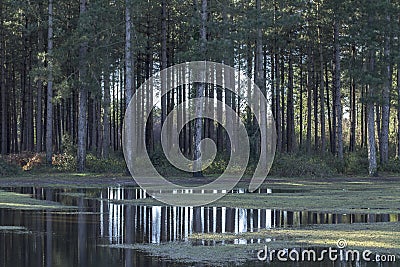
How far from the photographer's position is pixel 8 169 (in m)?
40.7

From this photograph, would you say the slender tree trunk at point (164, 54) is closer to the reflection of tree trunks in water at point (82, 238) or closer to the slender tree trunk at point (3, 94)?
the slender tree trunk at point (3, 94)

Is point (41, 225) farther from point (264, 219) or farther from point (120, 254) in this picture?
point (264, 219)

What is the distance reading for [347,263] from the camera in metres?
13.0

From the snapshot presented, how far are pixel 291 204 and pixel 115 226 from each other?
8.31 meters

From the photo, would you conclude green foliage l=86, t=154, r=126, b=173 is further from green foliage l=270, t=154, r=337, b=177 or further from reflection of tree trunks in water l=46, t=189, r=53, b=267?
reflection of tree trunks in water l=46, t=189, r=53, b=267

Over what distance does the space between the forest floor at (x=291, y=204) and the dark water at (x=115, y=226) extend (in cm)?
55

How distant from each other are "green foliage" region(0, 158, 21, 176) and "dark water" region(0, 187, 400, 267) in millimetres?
14847

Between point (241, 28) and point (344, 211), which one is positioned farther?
point (241, 28)

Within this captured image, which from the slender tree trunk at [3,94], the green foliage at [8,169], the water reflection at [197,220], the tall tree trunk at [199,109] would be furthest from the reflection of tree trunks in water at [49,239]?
the slender tree trunk at [3,94]

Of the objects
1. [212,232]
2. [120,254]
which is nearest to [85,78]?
[212,232]

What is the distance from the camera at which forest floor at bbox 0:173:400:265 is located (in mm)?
14609

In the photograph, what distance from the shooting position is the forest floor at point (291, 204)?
1461 centimetres

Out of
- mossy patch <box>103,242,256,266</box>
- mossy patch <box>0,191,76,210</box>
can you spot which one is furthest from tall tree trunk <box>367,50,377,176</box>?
mossy patch <box>103,242,256,266</box>

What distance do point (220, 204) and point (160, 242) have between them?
9.28 m
